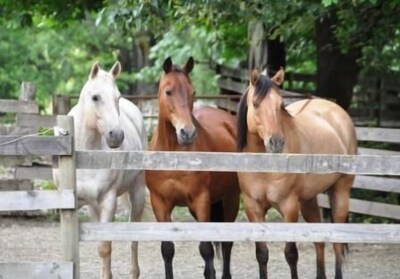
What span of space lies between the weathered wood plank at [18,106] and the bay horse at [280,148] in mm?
5543

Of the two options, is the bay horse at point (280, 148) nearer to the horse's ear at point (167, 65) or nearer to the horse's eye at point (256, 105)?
the horse's eye at point (256, 105)

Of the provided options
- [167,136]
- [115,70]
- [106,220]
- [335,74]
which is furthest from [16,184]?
[335,74]

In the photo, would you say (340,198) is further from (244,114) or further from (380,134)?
(380,134)

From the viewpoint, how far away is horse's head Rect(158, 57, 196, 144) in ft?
28.0

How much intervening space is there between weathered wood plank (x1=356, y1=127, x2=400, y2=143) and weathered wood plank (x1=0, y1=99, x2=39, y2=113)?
4607 mm

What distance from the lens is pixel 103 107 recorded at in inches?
341

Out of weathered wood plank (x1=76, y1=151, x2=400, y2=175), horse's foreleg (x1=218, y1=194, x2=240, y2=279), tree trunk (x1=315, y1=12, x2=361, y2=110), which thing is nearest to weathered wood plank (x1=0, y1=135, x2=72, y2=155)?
weathered wood plank (x1=76, y1=151, x2=400, y2=175)

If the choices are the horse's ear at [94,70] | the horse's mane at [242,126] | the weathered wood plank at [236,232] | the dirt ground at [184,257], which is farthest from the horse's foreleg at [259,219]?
the dirt ground at [184,257]

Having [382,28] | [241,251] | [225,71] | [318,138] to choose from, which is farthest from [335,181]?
[225,71]

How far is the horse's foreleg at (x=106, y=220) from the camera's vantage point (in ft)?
28.8

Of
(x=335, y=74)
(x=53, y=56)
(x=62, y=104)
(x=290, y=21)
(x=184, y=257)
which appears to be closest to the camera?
(x=184, y=257)

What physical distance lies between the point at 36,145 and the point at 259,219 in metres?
2.43

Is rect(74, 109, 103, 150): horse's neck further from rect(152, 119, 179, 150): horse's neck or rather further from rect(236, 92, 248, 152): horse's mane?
rect(236, 92, 248, 152): horse's mane

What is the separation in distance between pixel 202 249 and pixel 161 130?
112 cm
